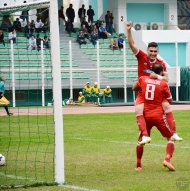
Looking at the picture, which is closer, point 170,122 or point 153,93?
point 153,93

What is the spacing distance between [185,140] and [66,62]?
106 feet

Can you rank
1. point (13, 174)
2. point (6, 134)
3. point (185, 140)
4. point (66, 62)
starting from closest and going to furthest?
point (13, 174) → point (185, 140) → point (6, 134) → point (66, 62)

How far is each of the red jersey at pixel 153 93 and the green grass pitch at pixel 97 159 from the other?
44.0 inches

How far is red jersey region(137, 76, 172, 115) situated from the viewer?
1359 cm

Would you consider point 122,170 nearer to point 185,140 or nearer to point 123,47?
point 185,140

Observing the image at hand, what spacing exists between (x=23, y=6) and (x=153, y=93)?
2809 millimetres

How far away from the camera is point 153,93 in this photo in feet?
44.6

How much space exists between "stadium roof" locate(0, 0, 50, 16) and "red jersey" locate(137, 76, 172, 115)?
253 centimetres

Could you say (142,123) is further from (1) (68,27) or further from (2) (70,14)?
(2) (70,14)

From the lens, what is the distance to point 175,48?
57406 millimetres

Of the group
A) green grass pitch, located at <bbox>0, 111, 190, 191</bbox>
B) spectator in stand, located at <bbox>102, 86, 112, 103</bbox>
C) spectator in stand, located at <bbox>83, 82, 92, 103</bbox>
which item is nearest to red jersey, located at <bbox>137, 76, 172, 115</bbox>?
green grass pitch, located at <bbox>0, 111, 190, 191</bbox>

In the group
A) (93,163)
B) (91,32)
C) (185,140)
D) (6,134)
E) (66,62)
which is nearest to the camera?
(93,163)

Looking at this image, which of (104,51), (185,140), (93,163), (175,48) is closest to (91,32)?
(104,51)

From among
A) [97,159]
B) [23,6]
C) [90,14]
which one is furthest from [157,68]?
[90,14]
